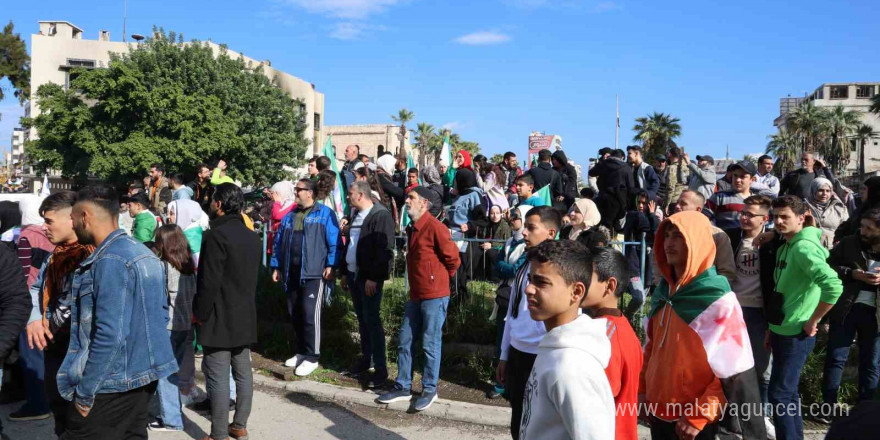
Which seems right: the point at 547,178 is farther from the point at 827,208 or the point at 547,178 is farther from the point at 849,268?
the point at 849,268

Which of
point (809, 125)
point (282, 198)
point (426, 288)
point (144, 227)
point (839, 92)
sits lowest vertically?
point (426, 288)

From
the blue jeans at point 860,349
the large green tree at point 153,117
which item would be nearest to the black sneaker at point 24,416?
the blue jeans at point 860,349

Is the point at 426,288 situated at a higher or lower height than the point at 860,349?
higher

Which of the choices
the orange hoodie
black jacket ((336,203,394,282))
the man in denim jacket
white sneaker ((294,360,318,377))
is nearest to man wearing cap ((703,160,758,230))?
black jacket ((336,203,394,282))

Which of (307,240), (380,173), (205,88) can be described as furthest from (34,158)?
(307,240)

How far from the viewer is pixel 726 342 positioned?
122 inches

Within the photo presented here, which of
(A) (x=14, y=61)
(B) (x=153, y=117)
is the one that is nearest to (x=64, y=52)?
(A) (x=14, y=61)

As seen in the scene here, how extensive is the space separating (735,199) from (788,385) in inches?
126

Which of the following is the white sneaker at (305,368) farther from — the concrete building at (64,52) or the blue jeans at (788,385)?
the concrete building at (64,52)

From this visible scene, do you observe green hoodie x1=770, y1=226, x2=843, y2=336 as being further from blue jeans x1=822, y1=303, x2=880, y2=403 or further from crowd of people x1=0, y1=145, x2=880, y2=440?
blue jeans x1=822, y1=303, x2=880, y2=403

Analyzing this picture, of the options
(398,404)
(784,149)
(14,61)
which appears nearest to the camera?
(398,404)

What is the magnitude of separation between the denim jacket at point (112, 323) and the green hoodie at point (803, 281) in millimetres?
4222

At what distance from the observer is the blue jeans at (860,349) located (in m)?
4.98

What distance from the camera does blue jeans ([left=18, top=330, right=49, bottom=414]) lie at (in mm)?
5844
